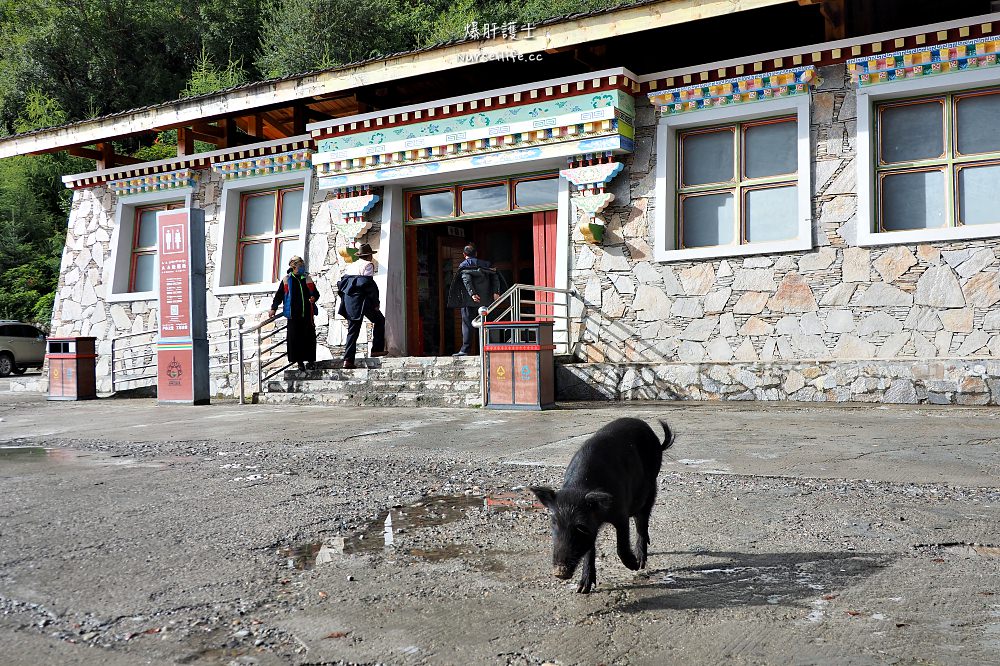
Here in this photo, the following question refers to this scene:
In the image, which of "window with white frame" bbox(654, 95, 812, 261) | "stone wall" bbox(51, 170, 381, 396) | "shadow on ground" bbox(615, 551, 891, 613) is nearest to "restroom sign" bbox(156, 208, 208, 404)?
"stone wall" bbox(51, 170, 381, 396)

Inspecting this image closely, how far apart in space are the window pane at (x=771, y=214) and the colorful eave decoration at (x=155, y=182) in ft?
36.6

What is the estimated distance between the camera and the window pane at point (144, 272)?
18.3 meters

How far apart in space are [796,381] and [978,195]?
333 cm

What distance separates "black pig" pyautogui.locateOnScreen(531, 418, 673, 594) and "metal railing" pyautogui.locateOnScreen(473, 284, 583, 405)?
23.2ft

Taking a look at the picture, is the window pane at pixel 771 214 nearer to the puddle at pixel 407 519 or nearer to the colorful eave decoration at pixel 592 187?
the colorful eave decoration at pixel 592 187

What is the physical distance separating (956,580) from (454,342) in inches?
528

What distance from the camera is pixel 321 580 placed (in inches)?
153

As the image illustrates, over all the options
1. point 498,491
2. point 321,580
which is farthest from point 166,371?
point 321,580

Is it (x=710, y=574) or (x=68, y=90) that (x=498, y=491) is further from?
(x=68, y=90)

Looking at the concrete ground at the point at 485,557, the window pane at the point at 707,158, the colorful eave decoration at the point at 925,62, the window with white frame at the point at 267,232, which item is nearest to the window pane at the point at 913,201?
the colorful eave decoration at the point at 925,62

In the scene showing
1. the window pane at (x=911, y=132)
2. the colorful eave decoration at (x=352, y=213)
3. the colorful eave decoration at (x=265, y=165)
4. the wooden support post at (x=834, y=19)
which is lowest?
the colorful eave decoration at (x=352, y=213)

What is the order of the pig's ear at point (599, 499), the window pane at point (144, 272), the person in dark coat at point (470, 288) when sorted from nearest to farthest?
the pig's ear at point (599, 499)
the person in dark coat at point (470, 288)
the window pane at point (144, 272)

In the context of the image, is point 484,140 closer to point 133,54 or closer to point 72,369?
point 72,369

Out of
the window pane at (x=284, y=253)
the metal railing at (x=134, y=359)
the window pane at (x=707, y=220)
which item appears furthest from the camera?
the metal railing at (x=134, y=359)
